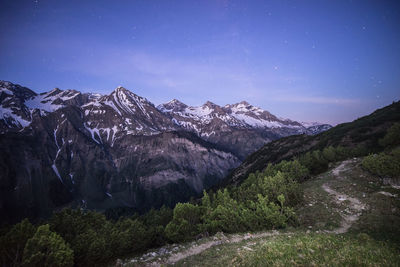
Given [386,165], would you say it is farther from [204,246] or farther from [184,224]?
[184,224]

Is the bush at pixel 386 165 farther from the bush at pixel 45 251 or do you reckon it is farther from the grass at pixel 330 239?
the bush at pixel 45 251

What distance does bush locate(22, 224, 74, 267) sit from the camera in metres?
17.8

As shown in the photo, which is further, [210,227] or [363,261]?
[210,227]

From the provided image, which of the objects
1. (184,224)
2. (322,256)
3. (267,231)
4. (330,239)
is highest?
(322,256)

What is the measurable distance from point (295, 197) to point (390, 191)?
1399cm

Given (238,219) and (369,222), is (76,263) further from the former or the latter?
(369,222)

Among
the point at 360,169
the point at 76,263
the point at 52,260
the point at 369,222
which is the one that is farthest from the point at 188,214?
the point at 360,169

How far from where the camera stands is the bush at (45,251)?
1778 cm

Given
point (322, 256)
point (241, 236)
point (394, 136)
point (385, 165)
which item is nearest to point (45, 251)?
point (241, 236)

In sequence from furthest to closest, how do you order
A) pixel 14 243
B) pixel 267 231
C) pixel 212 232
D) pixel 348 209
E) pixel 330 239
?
pixel 212 232 → pixel 348 209 → pixel 267 231 → pixel 14 243 → pixel 330 239

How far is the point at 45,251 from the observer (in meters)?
19.2

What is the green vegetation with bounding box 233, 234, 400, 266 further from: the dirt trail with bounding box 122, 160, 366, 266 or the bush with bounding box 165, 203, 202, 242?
the bush with bounding box 165, 203, 202, 242

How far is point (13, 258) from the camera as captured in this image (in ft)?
61.1

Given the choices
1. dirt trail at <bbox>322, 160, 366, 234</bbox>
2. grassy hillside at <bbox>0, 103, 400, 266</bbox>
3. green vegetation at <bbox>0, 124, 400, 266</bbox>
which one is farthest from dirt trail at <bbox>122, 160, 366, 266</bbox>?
green vegetation at <bbox>0, 124, 400, 266</bbox>
